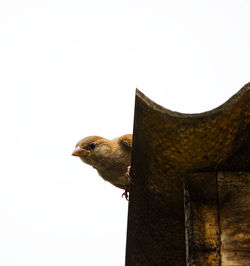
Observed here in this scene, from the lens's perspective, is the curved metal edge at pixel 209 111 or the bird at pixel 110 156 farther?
the bird at pixel 110 156

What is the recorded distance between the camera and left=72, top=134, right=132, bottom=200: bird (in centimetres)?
505

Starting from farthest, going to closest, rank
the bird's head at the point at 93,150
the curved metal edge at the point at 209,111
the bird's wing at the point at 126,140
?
1. the bird's head at the point at 93,150
2. the bird's wing at the point at 126,140
3. the curved metal edge at the point at 209,111

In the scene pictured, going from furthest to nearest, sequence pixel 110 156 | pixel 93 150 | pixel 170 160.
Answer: pixel 93 150 < pixel 110 156 < pixel 170 160

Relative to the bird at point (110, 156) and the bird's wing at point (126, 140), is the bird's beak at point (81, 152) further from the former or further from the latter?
the bird's wing at point (126, 140)

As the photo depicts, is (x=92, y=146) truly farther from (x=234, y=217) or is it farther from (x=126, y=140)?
(x=234, y=217)

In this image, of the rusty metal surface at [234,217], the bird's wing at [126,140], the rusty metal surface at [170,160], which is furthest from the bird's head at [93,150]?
the rusty metal surface at [234,217]

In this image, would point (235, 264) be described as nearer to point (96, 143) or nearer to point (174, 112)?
point (174, 112)

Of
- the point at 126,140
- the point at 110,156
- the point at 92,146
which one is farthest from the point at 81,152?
the point at 126,140

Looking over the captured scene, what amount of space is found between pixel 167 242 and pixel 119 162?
243cm

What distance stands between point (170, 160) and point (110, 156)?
2.74m

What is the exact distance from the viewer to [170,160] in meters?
2.41

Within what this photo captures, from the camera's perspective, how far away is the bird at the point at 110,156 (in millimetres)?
5055

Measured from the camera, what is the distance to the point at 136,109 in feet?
7.57

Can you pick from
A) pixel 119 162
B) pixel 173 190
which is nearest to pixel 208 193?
pixel 173 190
